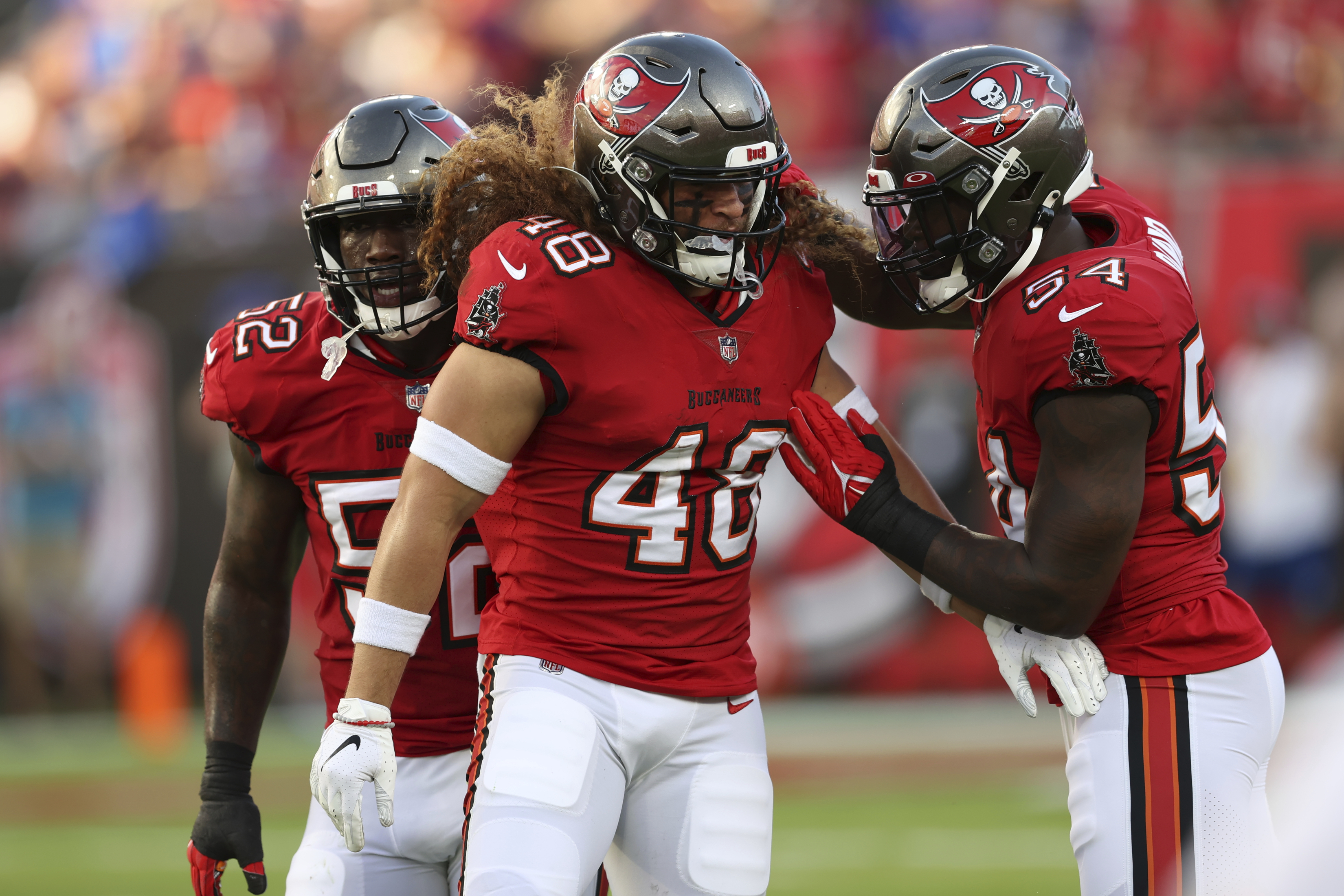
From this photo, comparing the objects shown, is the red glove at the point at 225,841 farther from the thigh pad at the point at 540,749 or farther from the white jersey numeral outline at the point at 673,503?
the white jersey numeral outline at the point at 673,503

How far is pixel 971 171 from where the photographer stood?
9.75 ft

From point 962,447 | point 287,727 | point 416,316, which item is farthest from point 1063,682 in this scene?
point 287,727

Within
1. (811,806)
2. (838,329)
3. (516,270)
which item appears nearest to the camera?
(516,270)

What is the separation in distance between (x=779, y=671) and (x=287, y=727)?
2895 mm

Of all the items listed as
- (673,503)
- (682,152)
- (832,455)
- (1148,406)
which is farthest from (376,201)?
(1148,406)

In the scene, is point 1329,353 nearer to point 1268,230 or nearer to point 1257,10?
point 1268,230

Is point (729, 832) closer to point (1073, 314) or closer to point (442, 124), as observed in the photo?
point (1073, 314)

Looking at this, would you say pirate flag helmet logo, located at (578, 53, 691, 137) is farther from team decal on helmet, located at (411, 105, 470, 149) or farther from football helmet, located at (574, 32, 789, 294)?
team decal on helmet, located at (411, 105, 470, 149)

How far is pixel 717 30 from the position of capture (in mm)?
9625

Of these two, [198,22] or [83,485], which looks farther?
[198,22]

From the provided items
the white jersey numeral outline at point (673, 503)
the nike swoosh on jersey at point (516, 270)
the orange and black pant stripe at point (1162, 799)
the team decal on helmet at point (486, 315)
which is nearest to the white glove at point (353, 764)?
the white jersey numeral outline at point (673, 503)

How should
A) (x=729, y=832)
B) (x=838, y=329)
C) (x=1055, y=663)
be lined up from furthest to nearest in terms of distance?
(x=838, y=329), (x=1055, y=663), (x=729, y=832)

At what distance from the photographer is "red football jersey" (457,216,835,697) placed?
2.75 m

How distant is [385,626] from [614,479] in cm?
50
